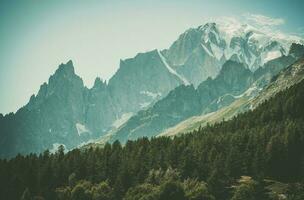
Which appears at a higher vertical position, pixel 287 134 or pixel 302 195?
pixel 287 134

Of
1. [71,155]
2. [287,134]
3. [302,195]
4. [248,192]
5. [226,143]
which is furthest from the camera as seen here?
[71,155]

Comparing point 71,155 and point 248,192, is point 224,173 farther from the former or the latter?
point 71,155

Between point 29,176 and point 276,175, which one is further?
point 29,176

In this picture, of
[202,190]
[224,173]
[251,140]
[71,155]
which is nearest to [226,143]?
[251,140]

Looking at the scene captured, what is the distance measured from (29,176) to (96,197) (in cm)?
3920

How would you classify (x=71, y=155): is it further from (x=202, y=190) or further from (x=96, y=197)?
(x=202, y=190)

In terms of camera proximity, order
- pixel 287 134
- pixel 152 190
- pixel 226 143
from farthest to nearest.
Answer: pixel 226 143, pixel 287 134, pixel 152 190

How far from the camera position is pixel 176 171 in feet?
529

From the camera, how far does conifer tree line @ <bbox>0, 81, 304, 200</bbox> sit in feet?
457

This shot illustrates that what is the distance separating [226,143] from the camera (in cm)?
16875

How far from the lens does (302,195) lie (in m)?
118

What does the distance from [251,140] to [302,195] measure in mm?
46076

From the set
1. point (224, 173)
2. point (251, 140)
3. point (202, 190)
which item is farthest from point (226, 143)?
point (202, 190)

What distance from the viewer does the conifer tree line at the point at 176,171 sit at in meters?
139
